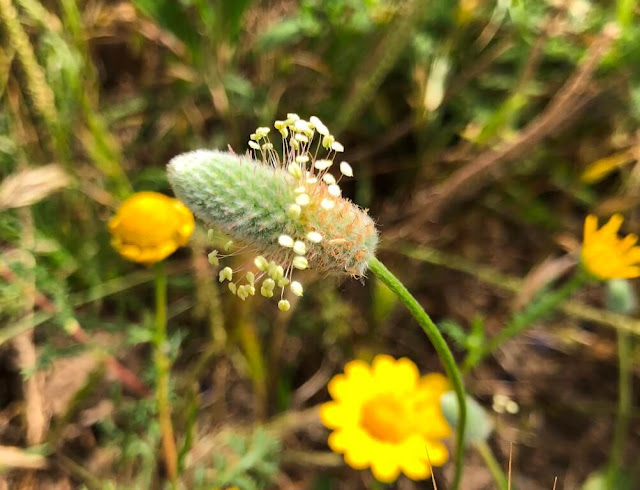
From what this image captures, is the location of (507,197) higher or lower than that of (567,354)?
higher

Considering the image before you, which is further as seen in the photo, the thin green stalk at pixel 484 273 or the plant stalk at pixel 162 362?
the thin green stalk at pixel 484 273

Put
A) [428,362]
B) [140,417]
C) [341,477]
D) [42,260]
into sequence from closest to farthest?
[140,417] → [42,260] → [341,477] → [428,362]

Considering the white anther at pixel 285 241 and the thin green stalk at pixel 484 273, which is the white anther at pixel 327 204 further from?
the thin green stalk at pixel 484 273

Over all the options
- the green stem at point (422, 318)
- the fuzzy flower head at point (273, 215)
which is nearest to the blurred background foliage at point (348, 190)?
the green stem at point (422, 318)

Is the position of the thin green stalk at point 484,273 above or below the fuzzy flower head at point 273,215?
below

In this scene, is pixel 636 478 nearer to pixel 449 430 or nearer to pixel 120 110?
pixel 449 430

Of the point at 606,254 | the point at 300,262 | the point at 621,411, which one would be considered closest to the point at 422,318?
the point at 300,262

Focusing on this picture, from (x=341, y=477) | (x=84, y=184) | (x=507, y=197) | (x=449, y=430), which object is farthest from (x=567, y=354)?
(x=84, y=184)
